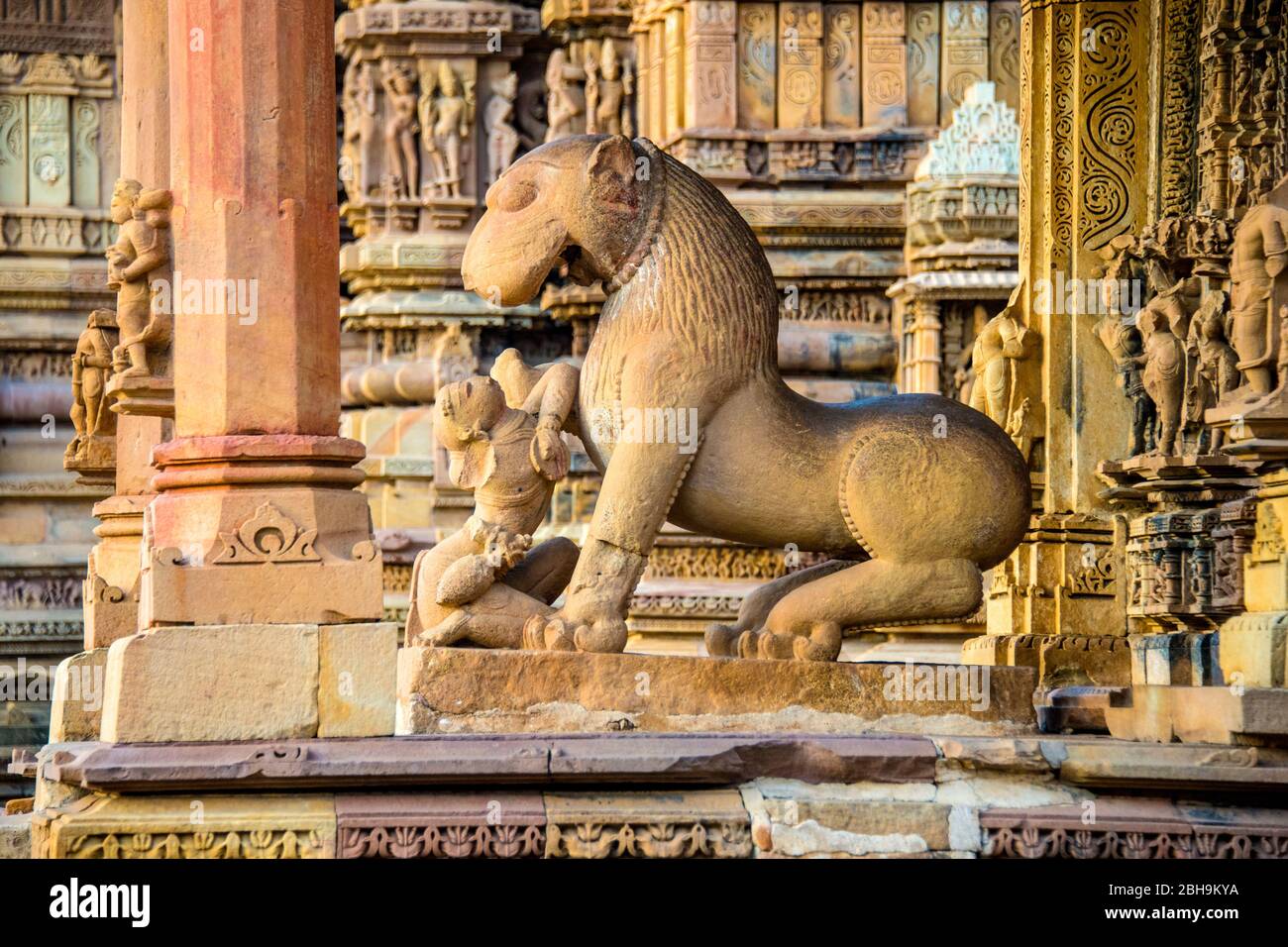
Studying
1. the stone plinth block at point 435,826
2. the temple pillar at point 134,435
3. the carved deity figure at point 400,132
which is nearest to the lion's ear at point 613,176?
the stone plinth block at point 435,826

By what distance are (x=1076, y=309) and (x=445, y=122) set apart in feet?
31.3

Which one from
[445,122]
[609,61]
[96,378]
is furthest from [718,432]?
[445,122]

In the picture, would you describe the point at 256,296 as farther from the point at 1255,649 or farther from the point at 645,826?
the point at 1255,649

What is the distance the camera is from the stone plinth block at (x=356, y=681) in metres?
8.11

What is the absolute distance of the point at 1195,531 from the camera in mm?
10719

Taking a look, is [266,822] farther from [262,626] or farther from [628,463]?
[628,463]

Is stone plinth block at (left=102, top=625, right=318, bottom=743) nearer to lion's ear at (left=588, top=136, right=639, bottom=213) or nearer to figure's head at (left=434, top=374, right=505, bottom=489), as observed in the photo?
figure's head at (left=434, top=374, right=505, bottom=489)

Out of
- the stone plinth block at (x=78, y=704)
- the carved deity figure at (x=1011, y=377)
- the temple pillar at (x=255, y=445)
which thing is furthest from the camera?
the carved deity figure at (x=1011, y=377)

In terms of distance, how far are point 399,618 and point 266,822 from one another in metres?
10.5

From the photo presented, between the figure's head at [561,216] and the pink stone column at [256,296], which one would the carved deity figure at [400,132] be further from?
the pink stone column at [256,296]

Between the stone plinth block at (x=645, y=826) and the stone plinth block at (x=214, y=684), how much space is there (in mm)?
825

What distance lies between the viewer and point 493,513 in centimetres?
889
